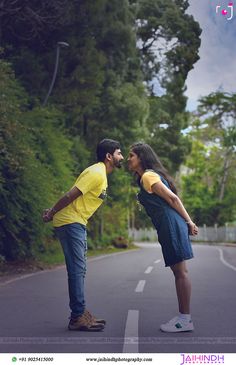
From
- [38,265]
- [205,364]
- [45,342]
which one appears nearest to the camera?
[205,364]

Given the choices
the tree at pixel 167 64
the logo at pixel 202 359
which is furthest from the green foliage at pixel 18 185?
the tree at pixel 167 64

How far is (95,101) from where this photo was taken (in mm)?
24906

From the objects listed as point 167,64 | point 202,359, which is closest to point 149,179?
point 202,359

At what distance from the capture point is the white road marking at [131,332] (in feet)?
16.1

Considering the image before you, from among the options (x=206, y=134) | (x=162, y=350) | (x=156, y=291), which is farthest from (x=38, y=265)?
(x=206, y=134)

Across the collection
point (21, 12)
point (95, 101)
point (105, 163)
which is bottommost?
point (105, 163)

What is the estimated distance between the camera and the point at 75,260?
5.96 metres

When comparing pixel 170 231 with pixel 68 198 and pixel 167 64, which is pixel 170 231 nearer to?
pixel 68 198

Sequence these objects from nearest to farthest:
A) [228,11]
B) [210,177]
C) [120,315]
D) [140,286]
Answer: [228,11]
[120,315]
[140,286]
[210,177]

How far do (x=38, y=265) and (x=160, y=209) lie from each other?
1072cm

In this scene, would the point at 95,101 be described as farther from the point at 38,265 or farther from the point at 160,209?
the point at 160,209

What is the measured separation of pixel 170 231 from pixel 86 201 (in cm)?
90

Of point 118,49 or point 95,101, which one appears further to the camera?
point 118,49

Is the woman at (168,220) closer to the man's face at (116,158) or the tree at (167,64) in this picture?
the man's face at (116,158)
